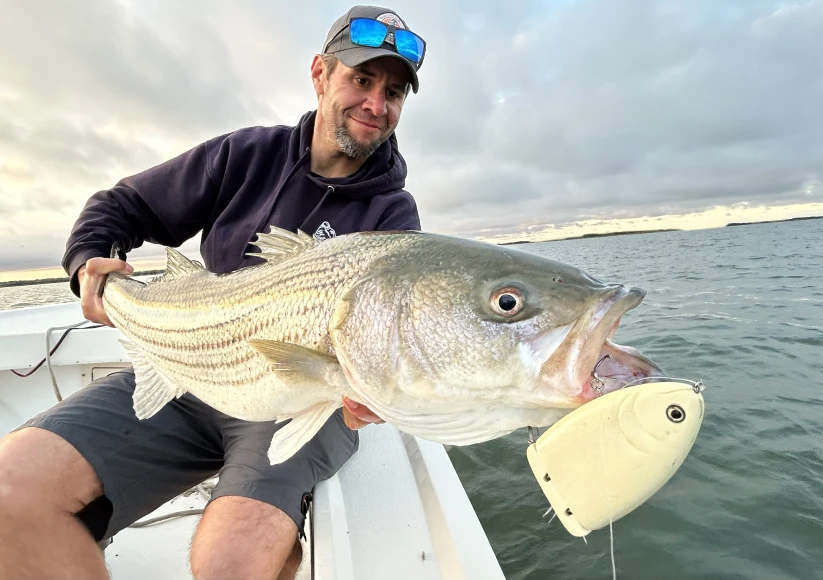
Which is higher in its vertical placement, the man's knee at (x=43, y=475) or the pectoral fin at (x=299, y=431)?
the pectoral fin at (x=299, y=431)

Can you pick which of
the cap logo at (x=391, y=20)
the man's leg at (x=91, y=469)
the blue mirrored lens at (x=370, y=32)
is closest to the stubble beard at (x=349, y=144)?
the blue mirrored lens at (x=370, y=32)

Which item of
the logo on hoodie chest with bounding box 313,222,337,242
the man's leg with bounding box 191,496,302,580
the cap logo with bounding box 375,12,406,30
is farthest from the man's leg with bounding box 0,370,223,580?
the cap logo with bounding box 375,12,406,30

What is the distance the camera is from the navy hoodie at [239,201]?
3.20 metres

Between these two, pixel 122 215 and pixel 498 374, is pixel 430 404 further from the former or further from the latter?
pixel 122 215

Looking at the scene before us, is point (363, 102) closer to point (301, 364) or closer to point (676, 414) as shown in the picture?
point (301, 364)

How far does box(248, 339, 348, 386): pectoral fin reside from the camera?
6.05ft

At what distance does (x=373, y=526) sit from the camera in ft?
8.42

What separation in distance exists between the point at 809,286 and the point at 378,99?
653 inches

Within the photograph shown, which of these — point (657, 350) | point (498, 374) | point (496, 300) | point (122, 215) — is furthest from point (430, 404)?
point (657, 350)

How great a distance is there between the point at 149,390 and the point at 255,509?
1.02m

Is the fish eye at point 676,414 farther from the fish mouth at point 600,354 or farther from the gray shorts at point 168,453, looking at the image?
the gray shorts at point 168,453

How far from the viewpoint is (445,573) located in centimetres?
219

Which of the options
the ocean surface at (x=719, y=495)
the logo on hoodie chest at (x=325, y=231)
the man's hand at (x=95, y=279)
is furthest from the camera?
the ocean surface at (x=719, y=495)

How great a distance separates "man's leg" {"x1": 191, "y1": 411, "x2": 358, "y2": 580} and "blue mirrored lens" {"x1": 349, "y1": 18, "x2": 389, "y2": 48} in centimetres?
250
